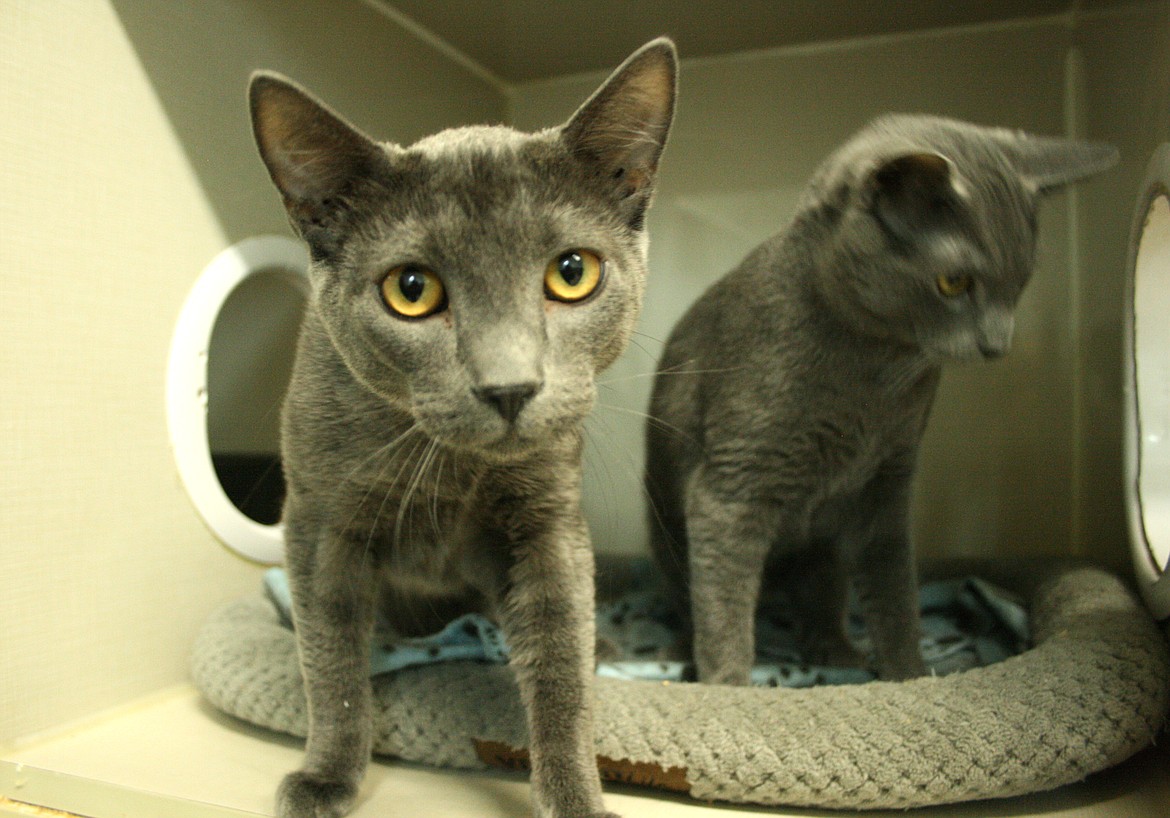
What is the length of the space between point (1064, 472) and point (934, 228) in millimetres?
793

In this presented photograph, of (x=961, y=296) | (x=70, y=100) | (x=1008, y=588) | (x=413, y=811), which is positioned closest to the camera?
(x=413, y=811)

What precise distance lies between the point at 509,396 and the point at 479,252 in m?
0.14

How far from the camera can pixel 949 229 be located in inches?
37.7

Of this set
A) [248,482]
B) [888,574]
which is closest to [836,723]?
[888,574]

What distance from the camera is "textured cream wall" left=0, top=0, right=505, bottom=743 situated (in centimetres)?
105

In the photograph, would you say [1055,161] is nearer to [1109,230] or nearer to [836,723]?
[1109,230]

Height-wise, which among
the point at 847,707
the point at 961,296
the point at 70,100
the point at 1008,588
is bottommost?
the point at 1008,588

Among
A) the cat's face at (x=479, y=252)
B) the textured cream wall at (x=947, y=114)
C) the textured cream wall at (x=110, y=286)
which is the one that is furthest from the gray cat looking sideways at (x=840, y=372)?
the textured cream wall at (x=110, y=286)

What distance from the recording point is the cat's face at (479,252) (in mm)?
717

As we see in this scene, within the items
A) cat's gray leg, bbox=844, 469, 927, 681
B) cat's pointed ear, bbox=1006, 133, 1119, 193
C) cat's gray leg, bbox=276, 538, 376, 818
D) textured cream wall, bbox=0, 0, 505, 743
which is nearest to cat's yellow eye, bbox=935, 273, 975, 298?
cat's pointed ear, bbox=1006, 133, 1119, 193

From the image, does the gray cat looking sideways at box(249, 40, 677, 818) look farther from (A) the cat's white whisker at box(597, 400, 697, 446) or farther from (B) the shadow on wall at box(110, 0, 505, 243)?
(B) the shadow on wall at box(110, 0, 505, 243)

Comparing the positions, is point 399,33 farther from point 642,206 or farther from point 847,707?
point 847,707

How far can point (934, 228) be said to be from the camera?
3.16 feet

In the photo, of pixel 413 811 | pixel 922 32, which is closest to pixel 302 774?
pixel 413 811
